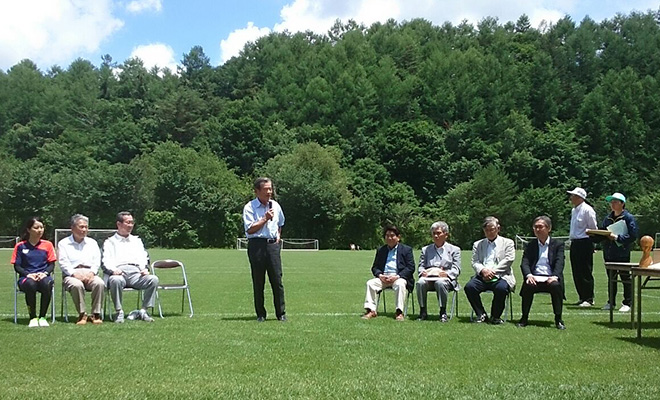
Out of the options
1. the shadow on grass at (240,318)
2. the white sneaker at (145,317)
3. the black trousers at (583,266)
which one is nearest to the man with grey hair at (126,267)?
the white sneaker at (145,317)

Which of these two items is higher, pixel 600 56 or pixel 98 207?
pixel 600 56

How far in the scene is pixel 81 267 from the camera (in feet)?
31.0

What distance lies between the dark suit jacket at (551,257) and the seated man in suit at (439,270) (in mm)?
900

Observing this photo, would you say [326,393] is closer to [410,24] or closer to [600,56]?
[600,56]

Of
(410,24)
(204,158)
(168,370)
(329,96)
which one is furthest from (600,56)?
(168,370)

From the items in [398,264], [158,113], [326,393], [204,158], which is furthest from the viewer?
[158,113]

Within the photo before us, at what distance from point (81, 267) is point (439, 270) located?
15.8 feet

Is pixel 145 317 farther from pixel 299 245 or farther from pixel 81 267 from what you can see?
pixel 299 245

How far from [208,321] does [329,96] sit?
78.6 m

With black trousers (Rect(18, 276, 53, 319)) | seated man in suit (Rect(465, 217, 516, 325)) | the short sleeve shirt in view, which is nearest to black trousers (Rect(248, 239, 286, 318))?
seated man in suit (Rect(465, 217, 516, 325))

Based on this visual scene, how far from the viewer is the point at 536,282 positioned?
29.9 ft

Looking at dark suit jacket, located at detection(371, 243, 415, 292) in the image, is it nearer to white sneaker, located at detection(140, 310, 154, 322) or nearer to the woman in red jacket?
white sneaker, located at detection(140, 310, 154, 322)

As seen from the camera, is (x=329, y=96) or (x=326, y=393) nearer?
(x=326, y=393)

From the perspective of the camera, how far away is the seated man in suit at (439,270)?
941 cm
